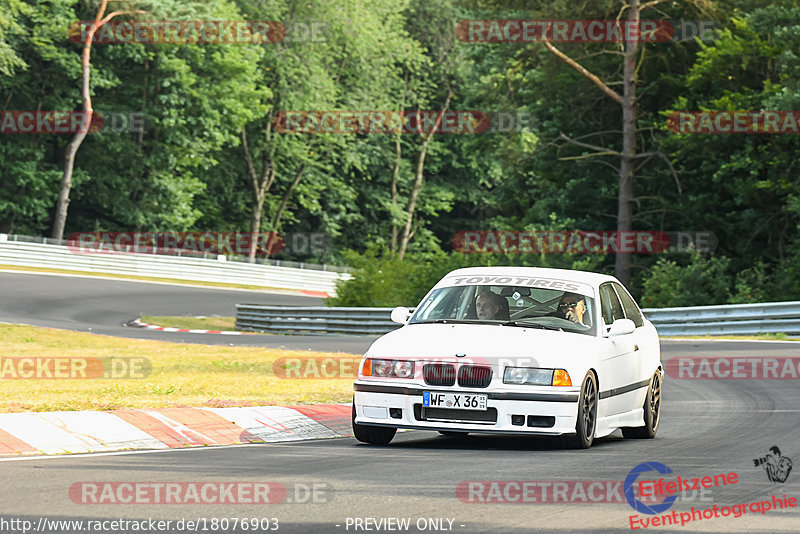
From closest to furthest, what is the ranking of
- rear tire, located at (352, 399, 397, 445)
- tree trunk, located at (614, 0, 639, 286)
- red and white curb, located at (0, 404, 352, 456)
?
red and white curb, located at (0, 404, 352, 456) < rear tire, located at (352, 399, 397, 445) < tree trunk, located at (614, 0, 639, 286)

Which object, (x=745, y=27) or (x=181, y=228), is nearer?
(x=745, y=27)

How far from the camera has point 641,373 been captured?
11742 mm

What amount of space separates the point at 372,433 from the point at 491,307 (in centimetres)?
164

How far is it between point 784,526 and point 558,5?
3396 cm

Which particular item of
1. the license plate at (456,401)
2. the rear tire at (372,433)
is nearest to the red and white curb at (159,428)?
the rear tire at (372,433)

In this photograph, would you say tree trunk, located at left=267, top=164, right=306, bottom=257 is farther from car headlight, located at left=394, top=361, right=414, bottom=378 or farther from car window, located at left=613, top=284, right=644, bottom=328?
car headlight, located at left=394, top=361, right=414, bottom=378

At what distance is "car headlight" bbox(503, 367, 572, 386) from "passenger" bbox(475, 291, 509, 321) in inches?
48.0

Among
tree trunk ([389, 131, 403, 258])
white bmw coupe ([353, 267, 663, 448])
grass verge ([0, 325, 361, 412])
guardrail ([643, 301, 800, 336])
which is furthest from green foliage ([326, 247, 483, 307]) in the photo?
tree trunk ([389, 131, 403, 258])

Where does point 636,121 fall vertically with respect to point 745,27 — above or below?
below

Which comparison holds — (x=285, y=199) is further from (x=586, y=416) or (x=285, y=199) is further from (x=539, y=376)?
(x=539, y=376)

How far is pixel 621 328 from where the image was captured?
1095 centimetres

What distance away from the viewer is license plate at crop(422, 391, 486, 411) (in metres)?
9.88

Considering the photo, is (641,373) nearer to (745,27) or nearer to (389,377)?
(389,377)

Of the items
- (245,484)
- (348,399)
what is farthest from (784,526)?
(348,399)
